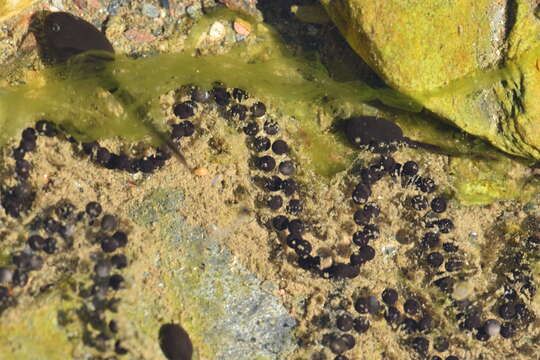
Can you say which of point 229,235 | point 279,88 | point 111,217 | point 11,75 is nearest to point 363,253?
point 229,235

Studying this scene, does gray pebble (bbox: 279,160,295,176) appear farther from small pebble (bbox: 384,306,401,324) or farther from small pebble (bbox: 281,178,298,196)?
small pebble (bbox: 384,306,401,324)

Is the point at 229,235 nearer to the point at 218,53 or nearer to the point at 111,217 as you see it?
the point at 111,217

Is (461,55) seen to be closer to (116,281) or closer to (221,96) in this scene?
(221,96)

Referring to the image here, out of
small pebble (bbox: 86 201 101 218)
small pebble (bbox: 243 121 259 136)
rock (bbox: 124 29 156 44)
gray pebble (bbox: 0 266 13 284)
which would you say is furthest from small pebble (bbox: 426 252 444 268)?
gray pebble (bbox: 0 266 13 284)

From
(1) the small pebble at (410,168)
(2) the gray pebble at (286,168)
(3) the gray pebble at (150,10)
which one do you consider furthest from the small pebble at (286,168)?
(3) the gray pebble at (150,10)

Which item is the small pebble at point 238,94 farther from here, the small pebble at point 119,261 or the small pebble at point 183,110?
the small pebble at point 119,261

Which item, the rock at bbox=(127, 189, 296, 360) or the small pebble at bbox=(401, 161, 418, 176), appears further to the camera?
the small pebble at bbox=(401, 161, 418, 176)

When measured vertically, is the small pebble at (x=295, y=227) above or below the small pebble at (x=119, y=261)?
above
